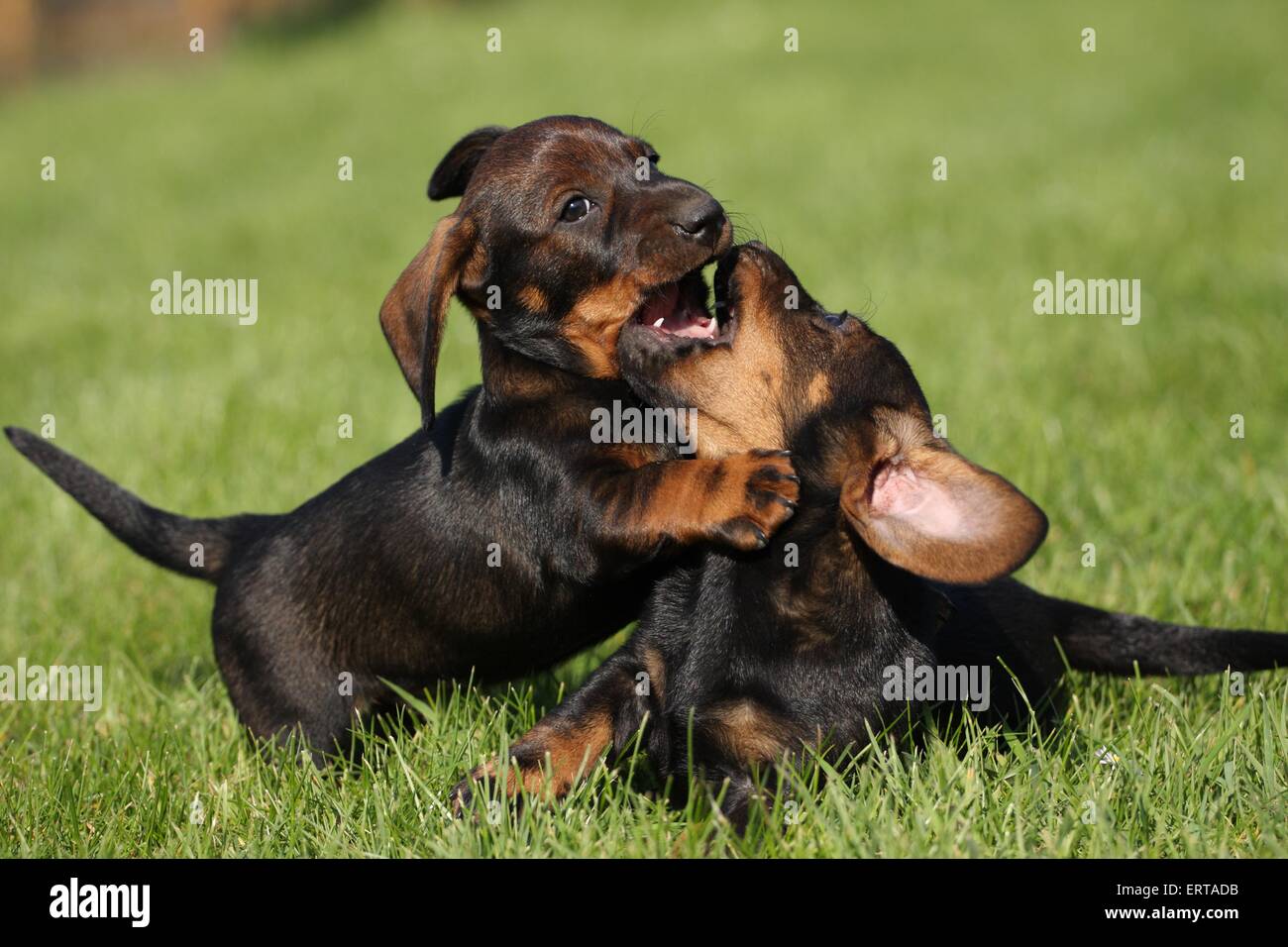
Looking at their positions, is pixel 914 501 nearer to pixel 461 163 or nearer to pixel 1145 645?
pixel 1145 645

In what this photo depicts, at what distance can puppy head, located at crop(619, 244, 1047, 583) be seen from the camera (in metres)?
2.68

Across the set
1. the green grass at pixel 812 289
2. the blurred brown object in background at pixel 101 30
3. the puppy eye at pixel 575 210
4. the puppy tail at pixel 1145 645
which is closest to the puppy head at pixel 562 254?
the puppy eye at pixel 575 210

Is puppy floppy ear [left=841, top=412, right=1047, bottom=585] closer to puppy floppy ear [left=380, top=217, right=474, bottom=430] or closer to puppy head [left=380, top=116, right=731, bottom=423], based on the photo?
puppy head [left=380, top=116, right=731, bottom=423]

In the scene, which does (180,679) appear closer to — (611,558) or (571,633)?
(571,633)

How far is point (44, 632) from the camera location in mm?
4039

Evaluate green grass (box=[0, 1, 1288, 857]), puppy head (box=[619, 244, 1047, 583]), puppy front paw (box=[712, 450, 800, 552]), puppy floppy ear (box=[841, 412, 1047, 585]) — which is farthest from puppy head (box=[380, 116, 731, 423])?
green grass (box=[0, 1, 1288, 857])

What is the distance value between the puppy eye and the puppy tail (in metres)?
1.47

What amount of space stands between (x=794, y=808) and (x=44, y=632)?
253 centimetres

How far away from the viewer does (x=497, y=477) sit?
310 centimetres

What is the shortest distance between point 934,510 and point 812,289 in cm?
500

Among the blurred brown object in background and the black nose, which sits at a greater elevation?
the blurred brown object in background

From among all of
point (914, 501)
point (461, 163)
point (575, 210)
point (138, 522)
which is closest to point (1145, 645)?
point (914, 501)

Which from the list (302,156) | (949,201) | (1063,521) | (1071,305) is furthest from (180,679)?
(302,156)

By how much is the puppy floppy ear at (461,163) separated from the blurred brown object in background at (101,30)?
18455 millimetres
